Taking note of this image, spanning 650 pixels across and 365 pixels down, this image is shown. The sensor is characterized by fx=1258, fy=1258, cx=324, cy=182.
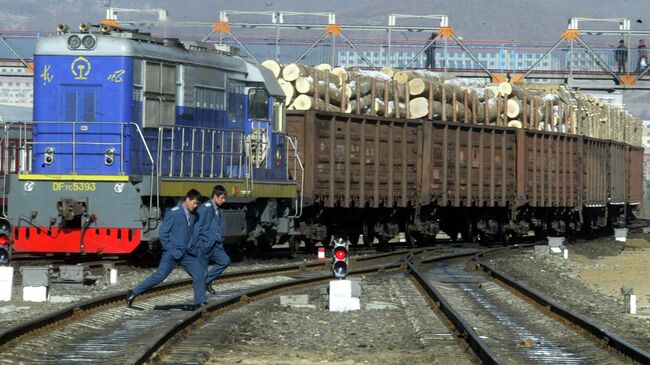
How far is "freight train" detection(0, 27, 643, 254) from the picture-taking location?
20391 mm

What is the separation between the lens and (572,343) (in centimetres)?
1310

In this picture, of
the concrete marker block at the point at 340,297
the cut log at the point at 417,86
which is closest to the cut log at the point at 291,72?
the cut log at the point at 417,86

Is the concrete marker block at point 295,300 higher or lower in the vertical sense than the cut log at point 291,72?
lower

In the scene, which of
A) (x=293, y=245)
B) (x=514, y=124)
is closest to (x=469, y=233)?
(x=514, y=124)

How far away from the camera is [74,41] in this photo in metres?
20.9

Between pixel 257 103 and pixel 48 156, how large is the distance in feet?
14.7

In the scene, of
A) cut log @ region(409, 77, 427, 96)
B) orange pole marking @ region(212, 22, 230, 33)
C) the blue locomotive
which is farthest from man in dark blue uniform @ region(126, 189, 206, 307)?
orange pole marking @ region(212, 22, 230, 33)

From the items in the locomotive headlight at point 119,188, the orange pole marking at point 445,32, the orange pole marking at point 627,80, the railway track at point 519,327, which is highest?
the orange pole marking at point 445,32

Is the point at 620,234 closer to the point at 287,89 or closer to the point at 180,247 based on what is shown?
the point at 287,89

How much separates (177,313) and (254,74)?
31.4 feet

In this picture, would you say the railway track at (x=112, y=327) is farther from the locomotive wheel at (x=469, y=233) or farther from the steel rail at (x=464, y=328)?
the locomotive wheel at (x=469, y=233)

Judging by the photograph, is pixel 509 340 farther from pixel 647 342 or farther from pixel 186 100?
pixel 186 100

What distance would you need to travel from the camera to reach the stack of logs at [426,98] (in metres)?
27.5

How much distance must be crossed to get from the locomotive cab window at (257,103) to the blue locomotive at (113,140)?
111 centimetres
